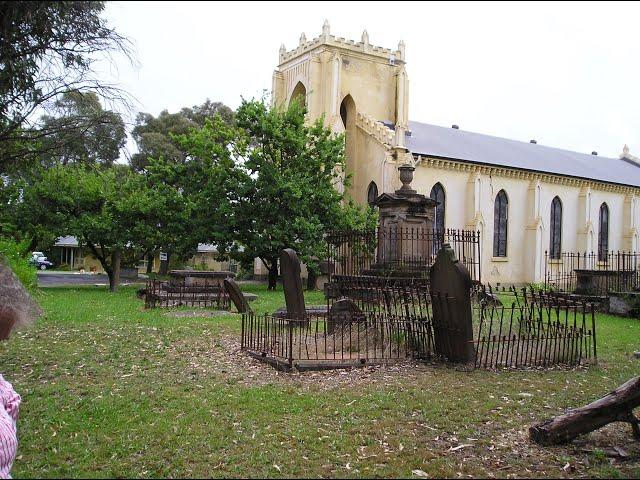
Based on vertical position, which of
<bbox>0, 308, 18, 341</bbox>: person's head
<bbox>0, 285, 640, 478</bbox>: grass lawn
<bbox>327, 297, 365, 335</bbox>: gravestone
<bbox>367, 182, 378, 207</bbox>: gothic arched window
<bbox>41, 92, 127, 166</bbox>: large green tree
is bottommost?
<bbox>0, 285, 640, 478</bbox>: grass lawn

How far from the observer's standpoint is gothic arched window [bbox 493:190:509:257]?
119 feet

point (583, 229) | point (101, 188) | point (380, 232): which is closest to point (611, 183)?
point (583, 229)

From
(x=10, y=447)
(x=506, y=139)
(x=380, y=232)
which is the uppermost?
(x=506, y=139)

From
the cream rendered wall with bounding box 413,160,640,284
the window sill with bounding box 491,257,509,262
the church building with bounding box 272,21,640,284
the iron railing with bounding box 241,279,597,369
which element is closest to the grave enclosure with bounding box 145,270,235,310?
the iron railing with bounding box 241,279,597,369

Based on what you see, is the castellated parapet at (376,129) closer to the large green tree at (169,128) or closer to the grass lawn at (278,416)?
the large green tree at (169,128)

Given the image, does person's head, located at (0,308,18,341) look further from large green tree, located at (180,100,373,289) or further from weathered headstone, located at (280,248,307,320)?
large green tree, located at (180,100,373,289)

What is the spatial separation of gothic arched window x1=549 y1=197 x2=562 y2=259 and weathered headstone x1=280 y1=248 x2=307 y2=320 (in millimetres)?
30906

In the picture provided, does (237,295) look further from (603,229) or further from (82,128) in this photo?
(603,229)

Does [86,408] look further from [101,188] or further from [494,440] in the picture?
[101,188]

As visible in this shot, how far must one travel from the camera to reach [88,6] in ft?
21.6

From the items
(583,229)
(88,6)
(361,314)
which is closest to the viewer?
(88,6)

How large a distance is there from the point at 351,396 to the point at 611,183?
3885 cm

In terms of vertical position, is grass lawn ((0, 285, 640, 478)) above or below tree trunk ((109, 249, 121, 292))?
below

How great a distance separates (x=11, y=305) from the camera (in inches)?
224
